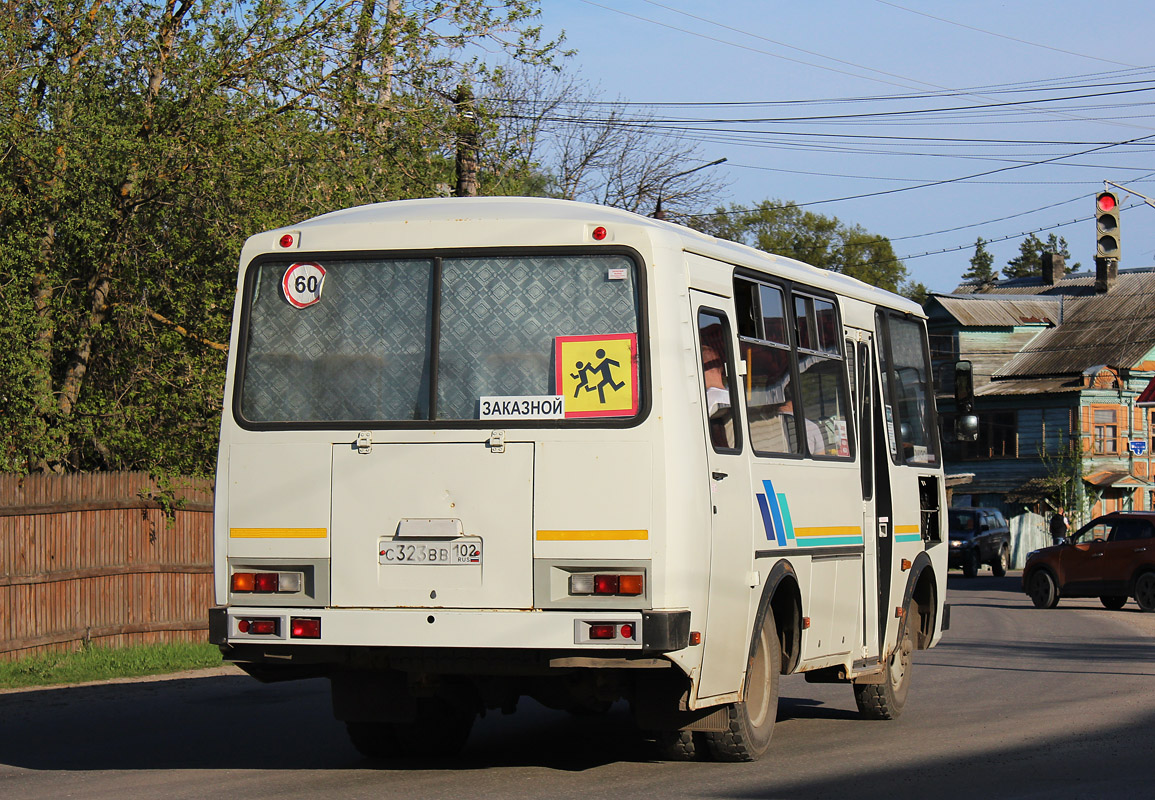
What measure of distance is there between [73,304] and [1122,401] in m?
54.5

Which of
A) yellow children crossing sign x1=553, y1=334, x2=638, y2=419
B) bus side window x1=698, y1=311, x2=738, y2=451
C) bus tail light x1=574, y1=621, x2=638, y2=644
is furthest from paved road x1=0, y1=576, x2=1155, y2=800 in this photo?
yellow children crossing sign x1=553, y1=334, x2=638, y2=419

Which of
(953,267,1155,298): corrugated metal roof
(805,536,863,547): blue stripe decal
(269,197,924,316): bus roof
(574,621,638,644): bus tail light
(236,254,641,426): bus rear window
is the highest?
(953,267,1155,298): corrugated metal roof

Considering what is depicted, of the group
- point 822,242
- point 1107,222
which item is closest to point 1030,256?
point 822,242

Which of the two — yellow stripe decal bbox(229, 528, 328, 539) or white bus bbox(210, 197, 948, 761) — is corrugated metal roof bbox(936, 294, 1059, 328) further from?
yellow stripe decal bbox(229, 528, 328, 539)

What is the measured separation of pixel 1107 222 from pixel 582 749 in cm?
1375

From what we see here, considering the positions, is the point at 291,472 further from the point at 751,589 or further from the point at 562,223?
the point at 751,589

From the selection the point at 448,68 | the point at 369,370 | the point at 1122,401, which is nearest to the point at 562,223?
the point at 369,370

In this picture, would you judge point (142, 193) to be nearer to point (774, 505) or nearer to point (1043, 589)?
point (774, 505)

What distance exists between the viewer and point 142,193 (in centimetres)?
1766

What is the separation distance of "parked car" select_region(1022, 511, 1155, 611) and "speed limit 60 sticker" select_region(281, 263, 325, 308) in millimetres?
22211

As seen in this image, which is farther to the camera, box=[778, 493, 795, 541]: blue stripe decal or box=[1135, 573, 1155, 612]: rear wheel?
box=[1135, 573, 1155, 612]: rear wheel

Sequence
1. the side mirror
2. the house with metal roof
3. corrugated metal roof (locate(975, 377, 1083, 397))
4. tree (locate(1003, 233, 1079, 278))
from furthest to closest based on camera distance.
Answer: tree (locate(1003, 233, 1079, 278))
corrugated metal roof (locate(975, 377, 1083, 397))
the house with metal roof
the side mirror

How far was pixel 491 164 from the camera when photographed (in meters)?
21.4

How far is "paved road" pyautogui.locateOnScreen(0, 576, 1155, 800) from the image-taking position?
8500 millimetres
